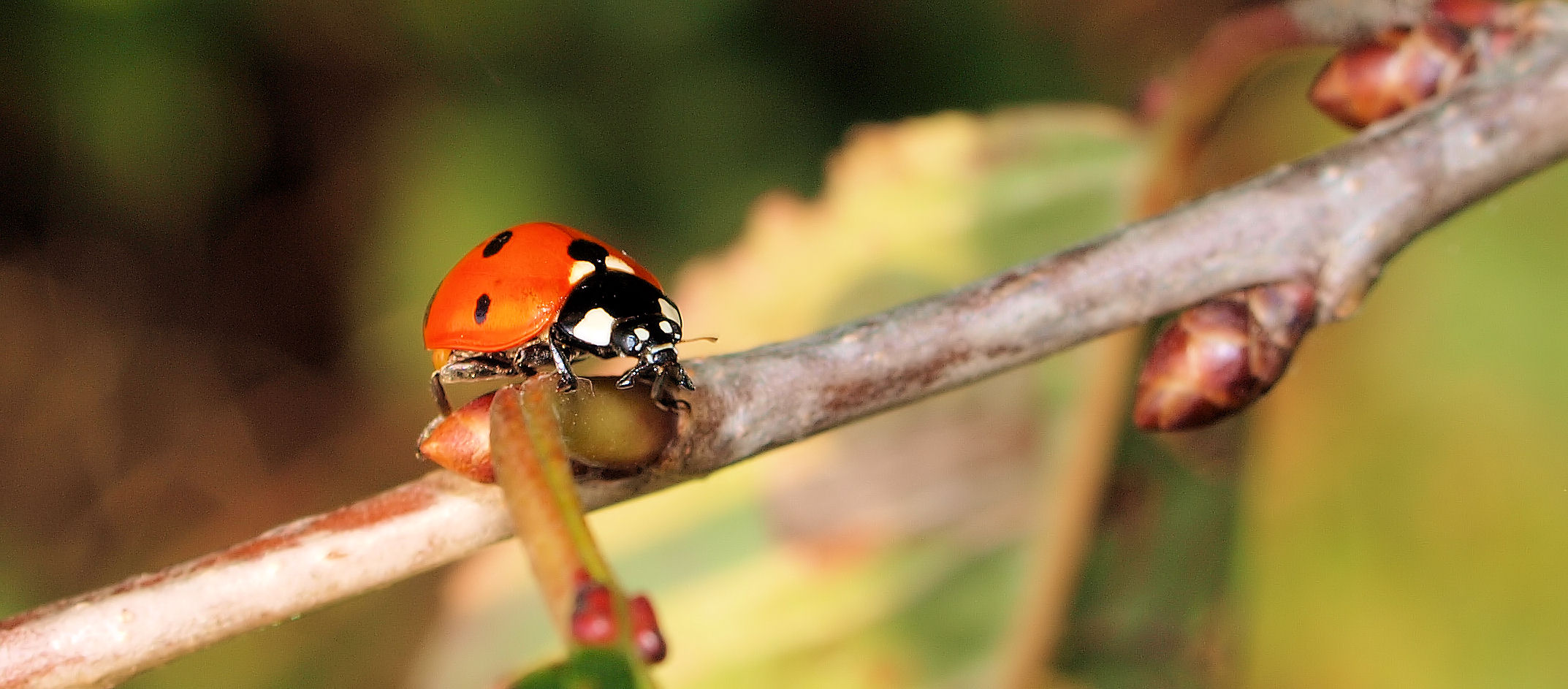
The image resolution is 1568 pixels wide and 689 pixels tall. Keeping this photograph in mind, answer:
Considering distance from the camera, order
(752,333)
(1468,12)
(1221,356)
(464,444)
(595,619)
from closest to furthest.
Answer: (595,619) < (464,444) < (1221,356) < (1468,12) < (752,333)

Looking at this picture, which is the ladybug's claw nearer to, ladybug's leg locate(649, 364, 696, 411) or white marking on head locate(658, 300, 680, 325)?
ladybug's leg locate(649, 364, 696, 411)

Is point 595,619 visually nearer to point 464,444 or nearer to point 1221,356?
point 464,444

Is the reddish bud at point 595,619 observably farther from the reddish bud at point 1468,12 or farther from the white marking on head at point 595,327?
the reddish bud at point 1468,12

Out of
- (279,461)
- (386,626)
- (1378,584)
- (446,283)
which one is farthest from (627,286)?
(279,461)

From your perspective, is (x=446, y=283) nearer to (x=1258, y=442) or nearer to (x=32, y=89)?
(x=1258, y=442)

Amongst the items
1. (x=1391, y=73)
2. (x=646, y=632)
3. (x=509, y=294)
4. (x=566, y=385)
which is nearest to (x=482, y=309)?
(x=509, y=294)

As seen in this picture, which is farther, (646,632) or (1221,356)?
(1221,356)
